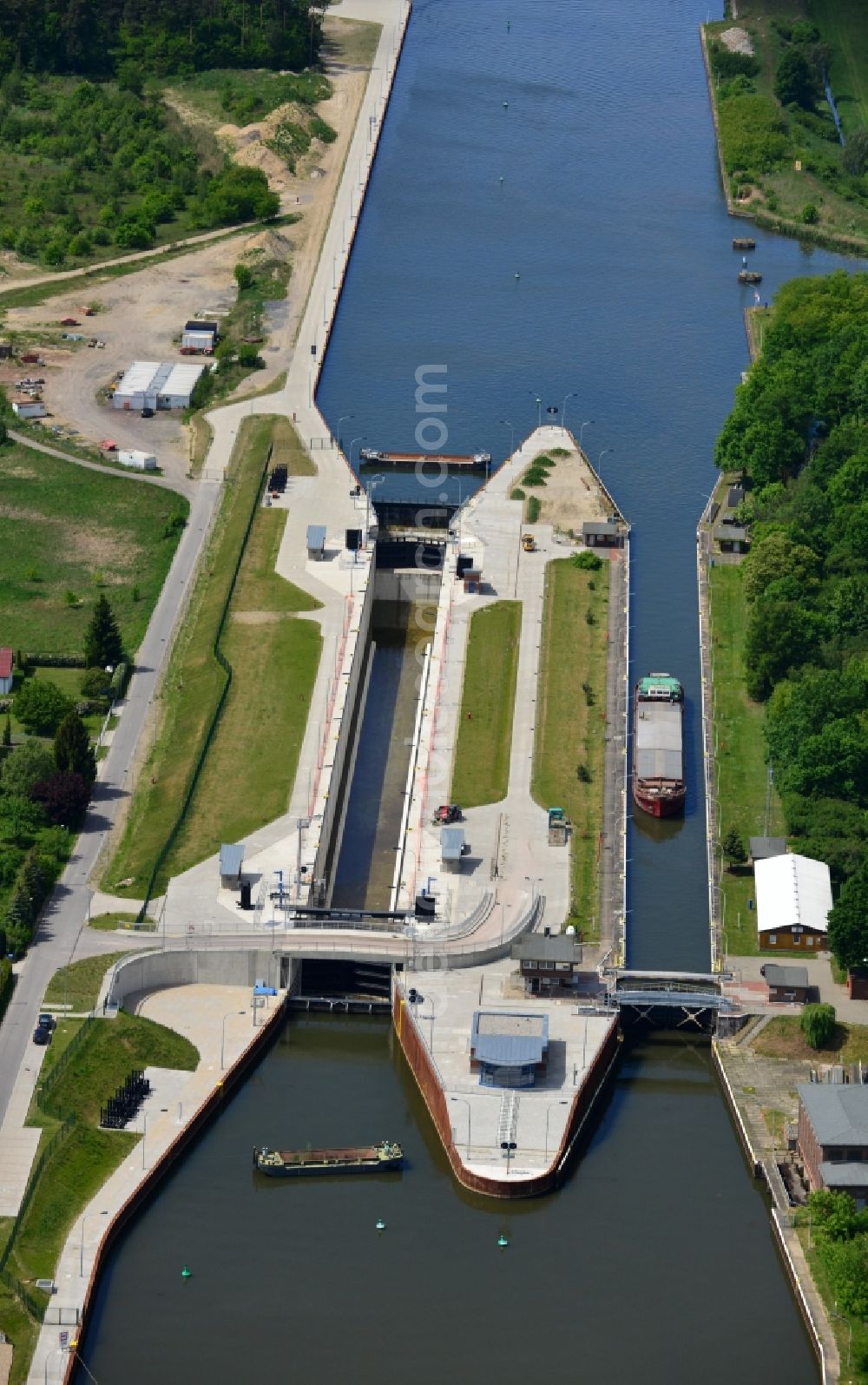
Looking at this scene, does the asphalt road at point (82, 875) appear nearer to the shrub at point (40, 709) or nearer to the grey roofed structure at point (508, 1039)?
the shrub at point (40, 709)

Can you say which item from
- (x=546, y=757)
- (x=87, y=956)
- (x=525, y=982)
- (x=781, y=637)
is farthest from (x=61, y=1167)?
(x=781, y=637)

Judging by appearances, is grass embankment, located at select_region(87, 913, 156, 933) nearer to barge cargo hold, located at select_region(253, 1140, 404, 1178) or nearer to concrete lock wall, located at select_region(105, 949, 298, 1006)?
concrete lock wall, located at select_region(105, 949, 298, 1006)

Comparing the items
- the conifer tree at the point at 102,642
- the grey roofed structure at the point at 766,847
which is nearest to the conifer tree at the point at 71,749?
the conifer tree at the point at 102,642

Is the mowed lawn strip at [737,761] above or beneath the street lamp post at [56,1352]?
above

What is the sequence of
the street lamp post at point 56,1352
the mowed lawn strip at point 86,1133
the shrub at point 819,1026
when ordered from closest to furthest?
the street lamp post at point 56,1352 < the mowed lawn strip at point 86,1133 < the shrub at point 819,1026

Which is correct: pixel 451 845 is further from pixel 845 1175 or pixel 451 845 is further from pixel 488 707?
pixel 845 1175

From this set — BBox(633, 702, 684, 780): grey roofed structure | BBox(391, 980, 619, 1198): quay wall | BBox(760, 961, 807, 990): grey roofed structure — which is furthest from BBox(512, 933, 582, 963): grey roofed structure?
BBox(633, 702, 684, 780): grey roofed structure

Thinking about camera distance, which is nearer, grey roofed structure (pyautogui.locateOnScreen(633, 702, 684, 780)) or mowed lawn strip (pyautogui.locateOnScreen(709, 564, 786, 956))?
mowed lawn strip (pyautogui.locateOnScreen(709, 564, 786, 956))
